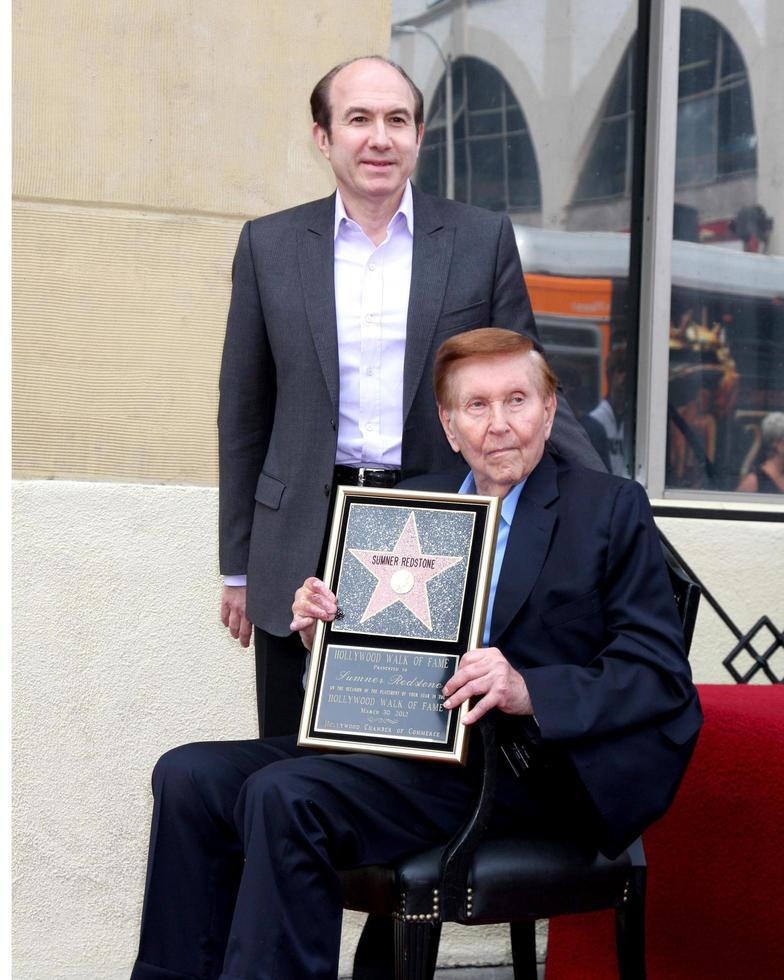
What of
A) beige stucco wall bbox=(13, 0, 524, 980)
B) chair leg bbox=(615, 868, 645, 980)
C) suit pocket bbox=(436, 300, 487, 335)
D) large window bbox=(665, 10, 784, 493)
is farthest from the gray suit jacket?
large window bbox=(665, 10, 784, 493)

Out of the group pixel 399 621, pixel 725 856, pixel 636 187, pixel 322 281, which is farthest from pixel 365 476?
pixel 636 187

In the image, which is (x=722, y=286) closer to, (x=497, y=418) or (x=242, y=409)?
(x=242, y=409)

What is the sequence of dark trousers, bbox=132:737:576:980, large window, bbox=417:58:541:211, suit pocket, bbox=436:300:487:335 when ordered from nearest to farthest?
dark trousers, bbox=132:737:576:980
suit pocket, bbox=436:300:487:335
large window, bbox=417:58:541:211

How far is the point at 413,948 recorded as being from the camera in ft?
8.29

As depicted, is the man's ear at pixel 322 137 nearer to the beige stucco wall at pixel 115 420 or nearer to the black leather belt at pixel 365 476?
the black leather belt at pixel 365 476

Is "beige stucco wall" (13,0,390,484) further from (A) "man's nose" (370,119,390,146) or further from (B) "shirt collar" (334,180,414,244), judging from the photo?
(A) "man's nose" (370,119,390,146)

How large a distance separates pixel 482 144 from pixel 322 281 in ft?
6.38

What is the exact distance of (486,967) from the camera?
442cm

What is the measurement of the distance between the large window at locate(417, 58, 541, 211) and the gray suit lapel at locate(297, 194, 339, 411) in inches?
67.8

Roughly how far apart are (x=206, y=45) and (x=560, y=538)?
228cm

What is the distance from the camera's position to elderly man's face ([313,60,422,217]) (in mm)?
3002

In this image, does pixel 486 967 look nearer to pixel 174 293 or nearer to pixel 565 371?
pixel 565 371

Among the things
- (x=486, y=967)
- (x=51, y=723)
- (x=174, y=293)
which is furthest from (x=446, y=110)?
(x=486, y=967)

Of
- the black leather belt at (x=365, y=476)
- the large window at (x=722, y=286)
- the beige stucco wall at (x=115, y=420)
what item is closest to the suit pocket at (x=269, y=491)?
the black leather belt at (x=365, y=476)
